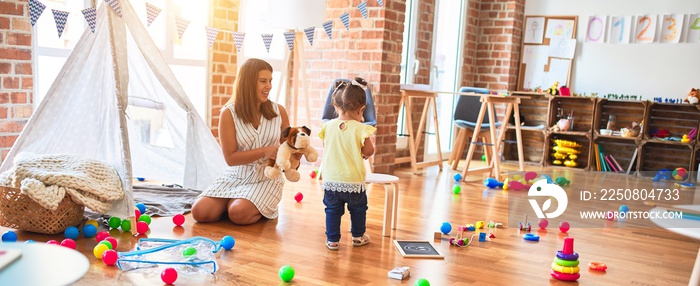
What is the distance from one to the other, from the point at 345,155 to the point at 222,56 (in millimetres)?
2278

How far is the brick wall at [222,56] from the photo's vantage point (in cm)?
482

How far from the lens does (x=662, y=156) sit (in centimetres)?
654

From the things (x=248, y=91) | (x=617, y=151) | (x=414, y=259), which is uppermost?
(x=248, y=91)

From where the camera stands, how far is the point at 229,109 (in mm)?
3410

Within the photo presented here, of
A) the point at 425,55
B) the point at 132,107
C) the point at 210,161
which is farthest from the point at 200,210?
the point at 425,55

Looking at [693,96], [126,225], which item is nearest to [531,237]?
[126,225]

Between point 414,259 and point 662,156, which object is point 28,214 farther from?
point 662,156

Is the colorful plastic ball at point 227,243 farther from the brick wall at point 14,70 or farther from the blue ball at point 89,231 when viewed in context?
the brick wall at point 14,70

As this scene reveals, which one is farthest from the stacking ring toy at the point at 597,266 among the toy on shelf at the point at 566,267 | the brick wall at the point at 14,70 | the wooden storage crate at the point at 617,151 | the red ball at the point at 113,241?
the wooden storage crate at the point at 617,151

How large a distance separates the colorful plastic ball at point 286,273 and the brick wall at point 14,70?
2.03m

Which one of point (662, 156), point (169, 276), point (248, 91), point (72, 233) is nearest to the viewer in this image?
point (169, 276)

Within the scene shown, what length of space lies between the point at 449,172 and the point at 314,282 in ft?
12.0

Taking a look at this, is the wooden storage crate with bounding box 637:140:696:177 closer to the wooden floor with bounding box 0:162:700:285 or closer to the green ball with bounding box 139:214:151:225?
the wooden floor with bounding box 0:162:700:285

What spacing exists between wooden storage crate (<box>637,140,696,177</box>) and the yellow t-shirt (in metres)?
4.29
